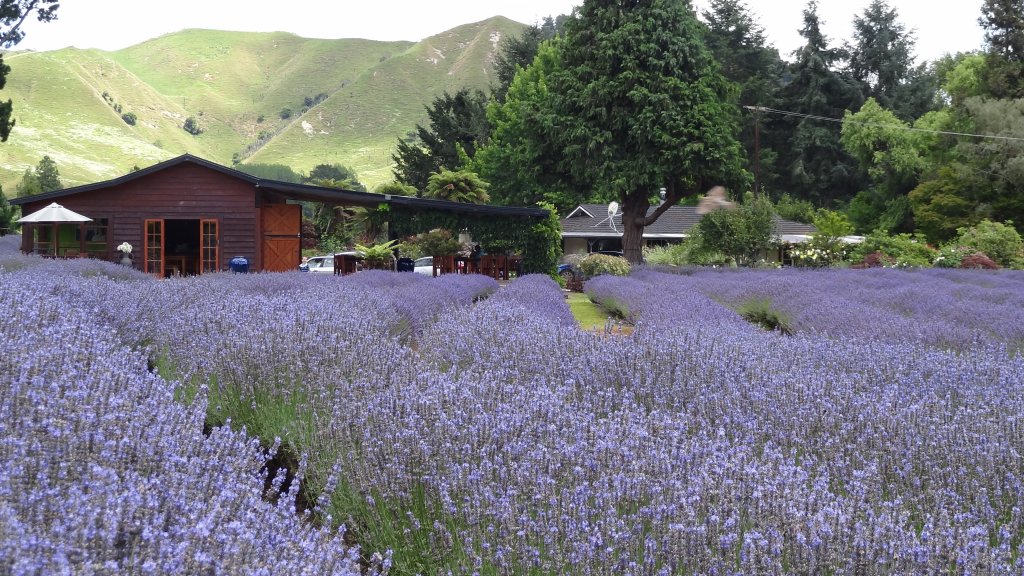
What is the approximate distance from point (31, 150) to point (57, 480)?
121 metres

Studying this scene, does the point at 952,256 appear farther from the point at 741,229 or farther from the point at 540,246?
the point at 540,246

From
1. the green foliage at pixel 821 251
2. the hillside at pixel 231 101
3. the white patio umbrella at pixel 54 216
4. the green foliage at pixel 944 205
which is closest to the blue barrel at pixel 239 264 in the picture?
the white patio umbrella at pixel 54 216

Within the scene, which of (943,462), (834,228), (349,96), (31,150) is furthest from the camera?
(349,96)

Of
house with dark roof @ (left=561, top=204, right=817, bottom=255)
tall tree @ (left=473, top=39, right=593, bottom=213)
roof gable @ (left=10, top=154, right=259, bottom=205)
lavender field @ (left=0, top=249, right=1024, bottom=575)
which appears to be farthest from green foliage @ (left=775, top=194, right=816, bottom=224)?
lavender field @ (left=0, top=249, right=1024, bottom=575)

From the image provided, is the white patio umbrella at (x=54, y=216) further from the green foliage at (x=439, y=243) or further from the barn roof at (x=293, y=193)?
the green foliage at (x=439, y=243)

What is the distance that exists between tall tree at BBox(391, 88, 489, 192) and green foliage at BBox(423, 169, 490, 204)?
8.77 m

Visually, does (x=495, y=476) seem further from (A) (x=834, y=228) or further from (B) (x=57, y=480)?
(A) (x=834, y=228)

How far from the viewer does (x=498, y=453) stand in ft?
9.22

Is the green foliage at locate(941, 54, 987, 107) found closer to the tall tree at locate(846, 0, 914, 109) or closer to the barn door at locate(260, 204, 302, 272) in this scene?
the tall tree at locate(846, 0, 914, 109)

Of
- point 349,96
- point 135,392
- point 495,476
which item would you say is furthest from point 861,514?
point 349,96

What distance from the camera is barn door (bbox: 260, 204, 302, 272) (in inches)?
841

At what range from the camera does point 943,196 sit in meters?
36.3

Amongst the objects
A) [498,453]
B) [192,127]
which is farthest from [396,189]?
[192,127]

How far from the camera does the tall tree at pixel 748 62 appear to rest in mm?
47938
